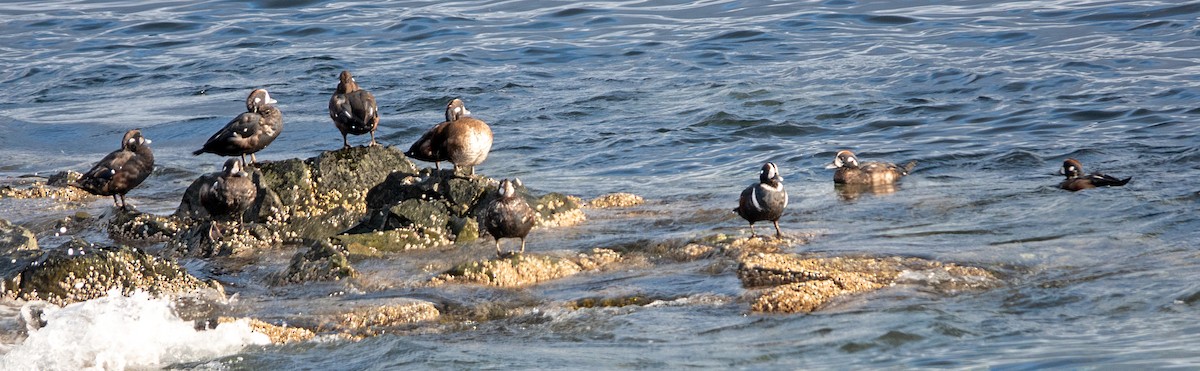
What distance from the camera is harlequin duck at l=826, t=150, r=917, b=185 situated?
1274 cm

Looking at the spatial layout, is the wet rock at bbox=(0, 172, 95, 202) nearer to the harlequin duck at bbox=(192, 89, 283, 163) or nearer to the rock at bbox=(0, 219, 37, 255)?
the harlequin duck at bbox=(192, 89, 283, 163)

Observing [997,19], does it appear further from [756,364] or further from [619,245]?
[756,364]

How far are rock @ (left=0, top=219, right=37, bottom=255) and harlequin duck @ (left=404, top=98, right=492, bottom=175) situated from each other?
10.1 feet

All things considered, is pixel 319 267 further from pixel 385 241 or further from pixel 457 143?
pixel 457 143

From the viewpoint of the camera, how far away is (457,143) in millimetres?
11039

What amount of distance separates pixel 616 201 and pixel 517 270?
325 cm

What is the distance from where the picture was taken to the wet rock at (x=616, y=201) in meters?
11.9

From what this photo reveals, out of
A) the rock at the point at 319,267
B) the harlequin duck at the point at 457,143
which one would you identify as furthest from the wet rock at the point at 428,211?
the rock at the point at 319,267

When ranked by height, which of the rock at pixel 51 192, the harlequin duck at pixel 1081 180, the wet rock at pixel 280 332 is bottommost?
the rock at pixel 51 192

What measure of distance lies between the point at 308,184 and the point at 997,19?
15462 mm

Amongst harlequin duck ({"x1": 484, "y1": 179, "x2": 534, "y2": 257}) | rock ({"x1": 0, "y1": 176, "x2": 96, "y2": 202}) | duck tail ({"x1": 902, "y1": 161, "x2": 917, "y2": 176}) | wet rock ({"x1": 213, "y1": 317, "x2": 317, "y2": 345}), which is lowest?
duck tail ({"x1": 902, "y1": 161, "x2": 917, "y2": 176})

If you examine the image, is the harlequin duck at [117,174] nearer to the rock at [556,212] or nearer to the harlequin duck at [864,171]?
the rock at [556,212]

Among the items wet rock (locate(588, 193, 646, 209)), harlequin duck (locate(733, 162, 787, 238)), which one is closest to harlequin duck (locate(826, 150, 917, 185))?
wet rock (locate(588, 193, 646, 209))

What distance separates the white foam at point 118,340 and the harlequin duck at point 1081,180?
23.9ft
